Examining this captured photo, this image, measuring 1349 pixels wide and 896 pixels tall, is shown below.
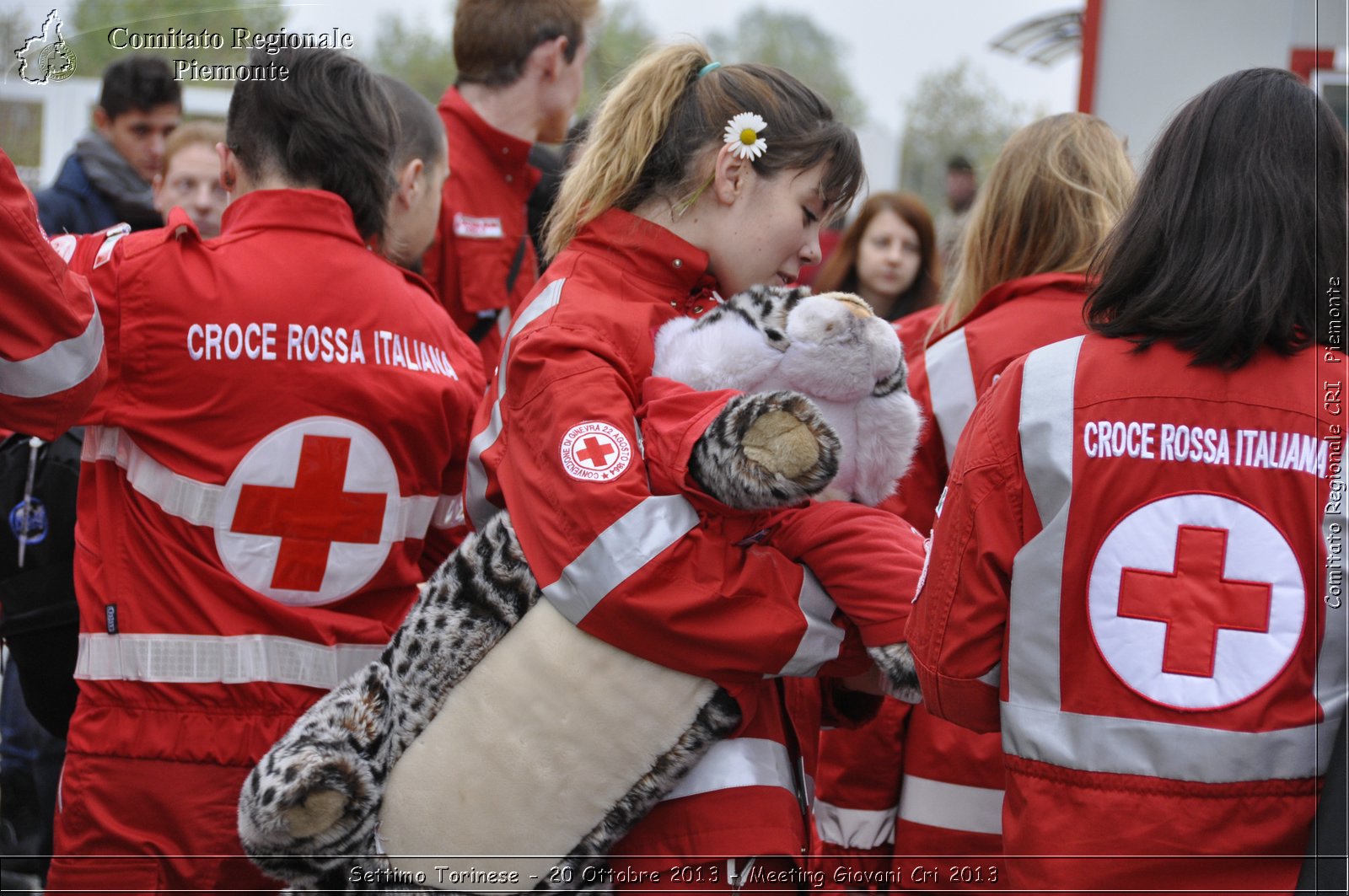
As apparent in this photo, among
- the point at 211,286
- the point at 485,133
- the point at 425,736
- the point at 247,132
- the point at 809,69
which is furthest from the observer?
the point at 809,69

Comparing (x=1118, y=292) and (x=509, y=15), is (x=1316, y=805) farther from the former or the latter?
(x=509, y=15)

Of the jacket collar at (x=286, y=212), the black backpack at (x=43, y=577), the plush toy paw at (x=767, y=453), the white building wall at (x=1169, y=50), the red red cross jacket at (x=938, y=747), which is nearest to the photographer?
the plush toy paw at (x=767, y=453)

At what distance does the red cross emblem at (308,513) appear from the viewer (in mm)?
2689

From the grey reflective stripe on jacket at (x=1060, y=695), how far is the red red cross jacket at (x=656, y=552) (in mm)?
253

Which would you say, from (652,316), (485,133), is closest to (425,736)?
(652,316)

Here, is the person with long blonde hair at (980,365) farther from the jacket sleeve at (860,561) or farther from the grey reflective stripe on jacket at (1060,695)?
the grey reflective stripe on jacket at (1060,695)

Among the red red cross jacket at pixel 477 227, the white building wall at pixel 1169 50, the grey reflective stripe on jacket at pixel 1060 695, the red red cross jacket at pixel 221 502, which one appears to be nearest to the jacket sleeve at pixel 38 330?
the red red cross jacket at pixel 221 502

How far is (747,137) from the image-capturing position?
2363mm

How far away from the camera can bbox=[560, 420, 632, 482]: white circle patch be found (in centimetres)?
205

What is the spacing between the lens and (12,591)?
3.04 meters

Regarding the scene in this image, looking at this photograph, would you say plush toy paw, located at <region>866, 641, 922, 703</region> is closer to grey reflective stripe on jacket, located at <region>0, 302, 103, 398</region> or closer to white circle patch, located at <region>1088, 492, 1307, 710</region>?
white circle patch, located at <region>1088, 492, 1307, 710</region>

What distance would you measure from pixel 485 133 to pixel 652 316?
7.89 ft

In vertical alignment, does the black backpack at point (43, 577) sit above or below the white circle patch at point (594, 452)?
below

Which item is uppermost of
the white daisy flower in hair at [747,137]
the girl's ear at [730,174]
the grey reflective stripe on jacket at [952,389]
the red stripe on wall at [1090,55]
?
the red stripe on wall at [1090,55]
